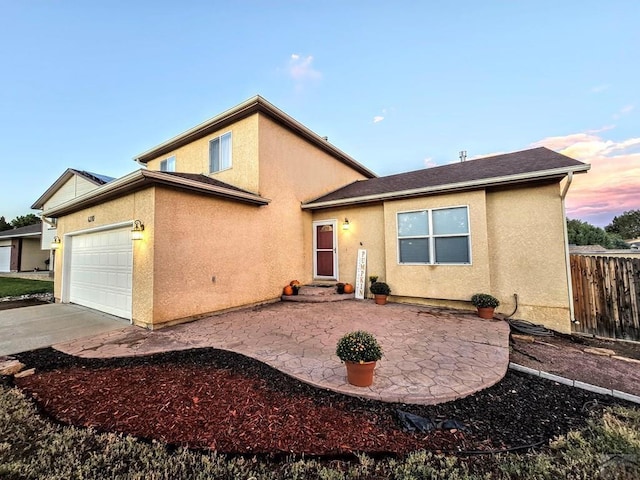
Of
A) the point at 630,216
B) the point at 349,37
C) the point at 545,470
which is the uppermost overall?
the point at 349,37

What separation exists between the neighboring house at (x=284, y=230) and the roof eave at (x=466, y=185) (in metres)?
0.03

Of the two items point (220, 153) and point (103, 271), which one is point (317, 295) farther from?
point (103, 271)

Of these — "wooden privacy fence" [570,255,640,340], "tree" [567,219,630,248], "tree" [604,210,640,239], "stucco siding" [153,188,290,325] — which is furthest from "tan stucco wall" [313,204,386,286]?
"tree" [604,210,640,239]

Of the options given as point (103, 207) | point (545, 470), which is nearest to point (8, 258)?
point (103, 207)

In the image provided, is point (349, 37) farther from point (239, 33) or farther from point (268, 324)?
point (268, 324)

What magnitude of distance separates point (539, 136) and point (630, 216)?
157 ft

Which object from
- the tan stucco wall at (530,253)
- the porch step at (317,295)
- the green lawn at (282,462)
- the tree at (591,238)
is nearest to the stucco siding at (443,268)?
the tan stucco wall at (530,253)

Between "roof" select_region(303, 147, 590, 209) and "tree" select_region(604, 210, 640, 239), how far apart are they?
50.9 meters

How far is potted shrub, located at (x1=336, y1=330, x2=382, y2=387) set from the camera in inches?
116

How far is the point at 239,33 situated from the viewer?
30.9ft

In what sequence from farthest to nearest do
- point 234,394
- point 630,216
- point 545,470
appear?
point 630,216
point 234,394
point 545,470

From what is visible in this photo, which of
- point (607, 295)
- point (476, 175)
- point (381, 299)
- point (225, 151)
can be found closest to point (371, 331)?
point (381, 299)

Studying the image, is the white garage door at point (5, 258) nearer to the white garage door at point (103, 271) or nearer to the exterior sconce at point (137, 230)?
the white garage door at point (103, 271)

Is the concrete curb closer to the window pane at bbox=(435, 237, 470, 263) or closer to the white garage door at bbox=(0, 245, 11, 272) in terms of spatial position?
the window pane at bbox=(435, 237, 470, 263)
